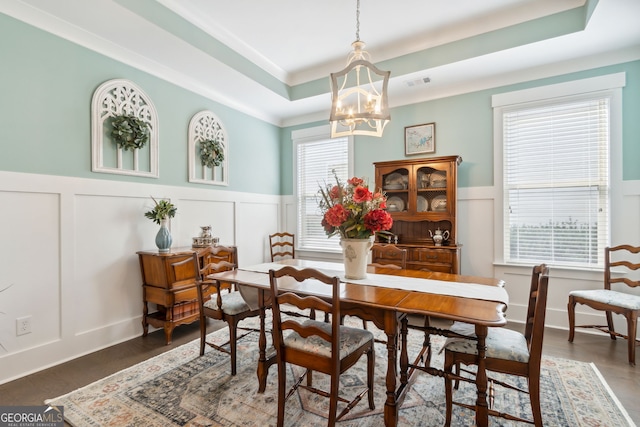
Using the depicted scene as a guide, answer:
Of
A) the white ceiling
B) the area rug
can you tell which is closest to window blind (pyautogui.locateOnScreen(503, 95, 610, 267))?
the white ceiling

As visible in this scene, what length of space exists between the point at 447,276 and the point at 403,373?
804 millimetres

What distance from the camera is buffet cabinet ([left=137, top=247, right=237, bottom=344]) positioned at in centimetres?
303

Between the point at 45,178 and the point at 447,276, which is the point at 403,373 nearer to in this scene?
the point at 447,276

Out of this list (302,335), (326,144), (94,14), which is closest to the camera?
(302,335)

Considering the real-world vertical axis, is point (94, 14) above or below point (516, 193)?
above

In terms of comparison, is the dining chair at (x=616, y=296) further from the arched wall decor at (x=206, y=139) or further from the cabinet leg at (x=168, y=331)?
the arched wall decor at (x=206, y=139)

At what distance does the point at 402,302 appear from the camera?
174 centimetres

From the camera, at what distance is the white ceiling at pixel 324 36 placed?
103 inches

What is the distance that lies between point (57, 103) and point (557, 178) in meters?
4.97

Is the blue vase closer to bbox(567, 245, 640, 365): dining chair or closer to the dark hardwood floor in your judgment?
the dark hardwood floor

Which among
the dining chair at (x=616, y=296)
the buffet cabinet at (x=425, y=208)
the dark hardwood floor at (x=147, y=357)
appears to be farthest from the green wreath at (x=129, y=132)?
the dining chair at (x=616, y=296)

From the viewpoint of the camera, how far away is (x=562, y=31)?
9.36 ft

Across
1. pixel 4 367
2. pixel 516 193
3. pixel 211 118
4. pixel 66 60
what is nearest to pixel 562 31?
pixel 516 193

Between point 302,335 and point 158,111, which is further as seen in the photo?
point 158,111
